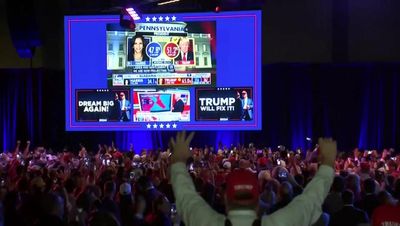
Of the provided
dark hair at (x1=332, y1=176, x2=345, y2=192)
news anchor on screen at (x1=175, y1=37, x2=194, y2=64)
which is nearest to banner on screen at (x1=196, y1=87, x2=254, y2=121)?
news anchor on screen at (x1=175, y1=37, x2=194, y2=64)

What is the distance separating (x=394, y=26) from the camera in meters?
21.5

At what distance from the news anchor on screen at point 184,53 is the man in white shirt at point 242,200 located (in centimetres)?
1513

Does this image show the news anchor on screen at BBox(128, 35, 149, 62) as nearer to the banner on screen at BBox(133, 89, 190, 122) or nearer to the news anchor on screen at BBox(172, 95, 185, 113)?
the banner on screen at BBox(133, 89, 190, 122)

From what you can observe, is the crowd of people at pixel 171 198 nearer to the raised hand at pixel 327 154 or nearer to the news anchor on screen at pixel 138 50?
the raised hand at pixel 327 154

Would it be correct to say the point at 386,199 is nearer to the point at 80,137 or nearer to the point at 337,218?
the point at 337,218

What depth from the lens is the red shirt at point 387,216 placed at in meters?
3.85

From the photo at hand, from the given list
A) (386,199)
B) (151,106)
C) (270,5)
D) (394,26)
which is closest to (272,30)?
(270,5)

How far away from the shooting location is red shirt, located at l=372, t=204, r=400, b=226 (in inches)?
152

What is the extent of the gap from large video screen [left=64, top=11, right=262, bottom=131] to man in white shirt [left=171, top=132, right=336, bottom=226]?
15.0 meters

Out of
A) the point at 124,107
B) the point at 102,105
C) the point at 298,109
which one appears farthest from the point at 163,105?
the point at 298,109

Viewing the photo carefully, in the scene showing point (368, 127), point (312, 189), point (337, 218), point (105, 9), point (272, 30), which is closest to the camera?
point (312, 189)


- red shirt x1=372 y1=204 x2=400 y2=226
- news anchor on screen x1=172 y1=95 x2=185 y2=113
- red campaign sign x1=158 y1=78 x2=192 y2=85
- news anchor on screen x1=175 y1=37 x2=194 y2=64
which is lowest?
red shirt x1=372 y1=204 x2=400 y2=226

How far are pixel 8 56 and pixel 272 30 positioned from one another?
8967mm

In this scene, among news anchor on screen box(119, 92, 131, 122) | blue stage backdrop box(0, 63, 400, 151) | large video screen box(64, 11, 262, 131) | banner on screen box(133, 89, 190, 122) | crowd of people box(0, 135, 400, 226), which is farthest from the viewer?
blue stage backdrop box(0, 63, 400, 151)
